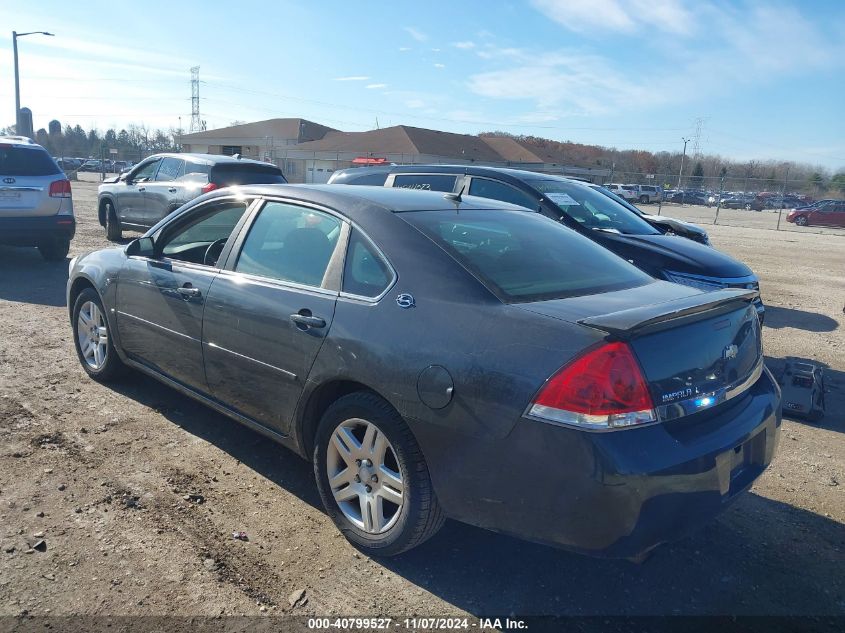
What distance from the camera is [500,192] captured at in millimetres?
7402

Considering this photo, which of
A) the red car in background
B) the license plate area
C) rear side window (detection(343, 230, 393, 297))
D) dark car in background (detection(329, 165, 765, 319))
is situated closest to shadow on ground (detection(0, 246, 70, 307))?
dark car in background (detection(329, 165, 765, 319))

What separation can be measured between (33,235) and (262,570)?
27.9 ft

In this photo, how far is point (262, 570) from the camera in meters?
2.97

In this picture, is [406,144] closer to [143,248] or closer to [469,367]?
[143,248]

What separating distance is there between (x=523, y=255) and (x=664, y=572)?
1633mm

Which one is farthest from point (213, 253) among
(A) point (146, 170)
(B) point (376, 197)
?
(A) point (146, 170)

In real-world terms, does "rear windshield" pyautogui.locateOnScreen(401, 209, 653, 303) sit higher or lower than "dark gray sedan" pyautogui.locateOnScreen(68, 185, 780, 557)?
higher

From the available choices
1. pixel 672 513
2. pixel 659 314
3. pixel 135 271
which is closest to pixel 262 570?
pixel 672 513

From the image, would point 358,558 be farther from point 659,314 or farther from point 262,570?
point 659,314

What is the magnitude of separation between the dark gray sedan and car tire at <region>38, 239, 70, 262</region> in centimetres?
726

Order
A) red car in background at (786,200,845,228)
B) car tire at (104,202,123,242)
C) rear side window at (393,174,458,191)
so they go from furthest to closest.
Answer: red car in background at (786,200,845,228) → car tire at (104,202,123,242) → rear side window at (393,174,458,191)

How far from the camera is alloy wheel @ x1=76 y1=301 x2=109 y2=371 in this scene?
16.5 feet

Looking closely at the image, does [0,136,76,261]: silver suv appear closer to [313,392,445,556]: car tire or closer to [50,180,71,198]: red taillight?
[50,180,71,198]: red taillight

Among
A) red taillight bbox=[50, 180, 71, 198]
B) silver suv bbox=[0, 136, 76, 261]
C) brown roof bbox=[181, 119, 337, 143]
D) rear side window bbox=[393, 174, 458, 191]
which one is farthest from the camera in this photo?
brown roof bbox=[181, 119, 337, 143]
